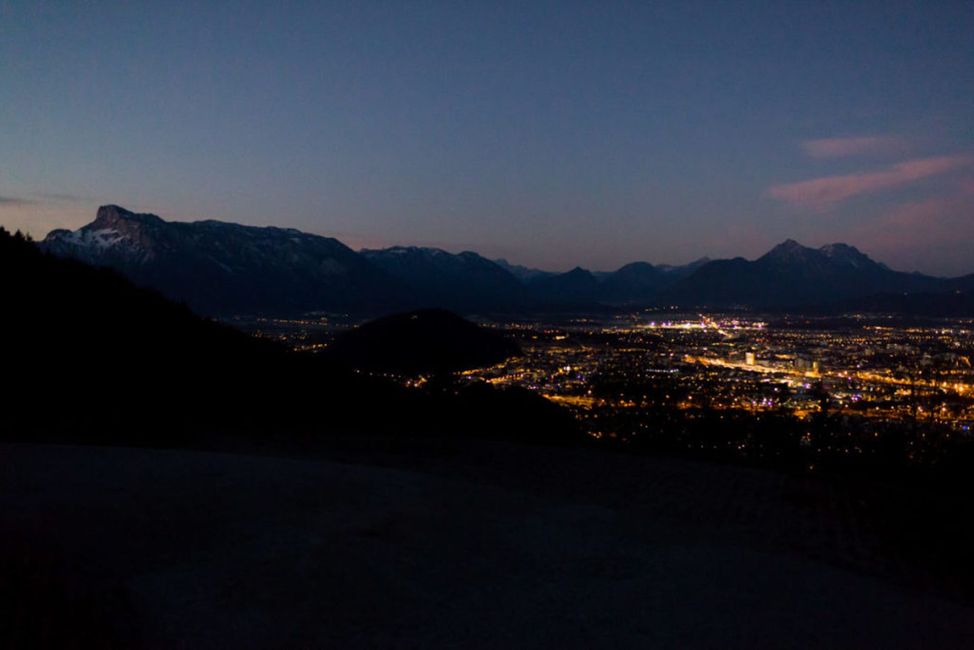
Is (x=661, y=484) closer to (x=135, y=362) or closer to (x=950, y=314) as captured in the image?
(x=135, y=362)

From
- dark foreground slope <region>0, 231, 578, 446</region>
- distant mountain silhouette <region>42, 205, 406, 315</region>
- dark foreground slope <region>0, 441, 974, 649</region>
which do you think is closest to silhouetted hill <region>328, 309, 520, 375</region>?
dark foreground slope <region>0, 231, 578, 446</region>

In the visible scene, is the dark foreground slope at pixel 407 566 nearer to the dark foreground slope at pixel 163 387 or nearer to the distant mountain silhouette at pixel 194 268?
the dark foreground slope at pixel 163 387

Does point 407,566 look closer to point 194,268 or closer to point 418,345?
point 418,345

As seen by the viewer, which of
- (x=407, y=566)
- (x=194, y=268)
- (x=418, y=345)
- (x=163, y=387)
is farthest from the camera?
(x=194, y=268)

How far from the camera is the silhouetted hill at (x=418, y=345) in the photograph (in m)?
46.2

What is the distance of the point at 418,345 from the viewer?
5144 centimetres

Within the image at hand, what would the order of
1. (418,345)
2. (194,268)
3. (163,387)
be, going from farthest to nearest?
(194,268), (418,345), (163,387)

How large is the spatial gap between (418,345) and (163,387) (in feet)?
117

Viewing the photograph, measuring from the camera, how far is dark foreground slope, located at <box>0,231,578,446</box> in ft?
44.9

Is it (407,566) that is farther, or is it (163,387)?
(163,387)

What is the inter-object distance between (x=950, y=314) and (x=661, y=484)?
145m

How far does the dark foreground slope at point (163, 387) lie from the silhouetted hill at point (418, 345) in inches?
808

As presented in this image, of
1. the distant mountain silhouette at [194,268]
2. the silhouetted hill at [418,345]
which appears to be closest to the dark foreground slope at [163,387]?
the silhouetted hill at [418,345]

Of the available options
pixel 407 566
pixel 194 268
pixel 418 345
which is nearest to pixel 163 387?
pixel 407 566
